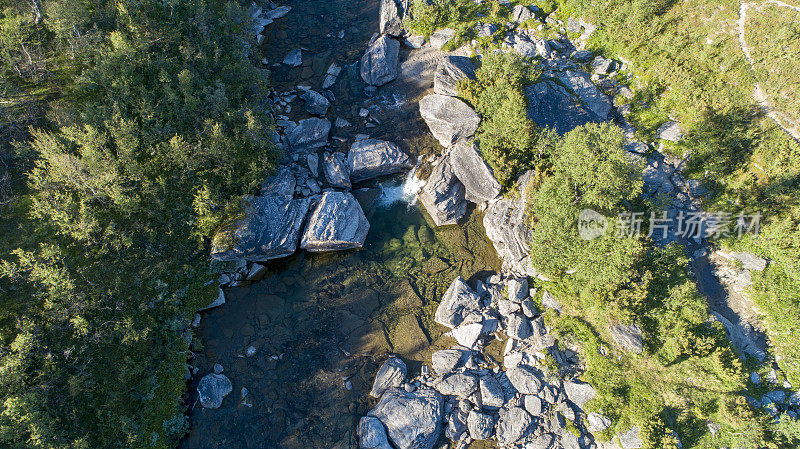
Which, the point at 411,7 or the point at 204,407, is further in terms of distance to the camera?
the point at 411,7

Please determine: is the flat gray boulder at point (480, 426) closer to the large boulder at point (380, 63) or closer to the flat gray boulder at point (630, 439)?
the flat gray boulder at point (630, 439)

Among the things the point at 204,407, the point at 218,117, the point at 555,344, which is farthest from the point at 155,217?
the point at 555,344

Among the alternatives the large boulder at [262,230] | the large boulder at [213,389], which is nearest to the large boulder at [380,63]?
the large boulder at [262,230]

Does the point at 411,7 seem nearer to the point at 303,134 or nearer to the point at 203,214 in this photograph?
the point at 303,134

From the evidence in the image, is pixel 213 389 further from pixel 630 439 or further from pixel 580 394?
pixel 630 439

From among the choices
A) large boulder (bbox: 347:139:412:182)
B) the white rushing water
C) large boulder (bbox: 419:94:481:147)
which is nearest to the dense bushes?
large boulder (bbox: 347:139:412:182)

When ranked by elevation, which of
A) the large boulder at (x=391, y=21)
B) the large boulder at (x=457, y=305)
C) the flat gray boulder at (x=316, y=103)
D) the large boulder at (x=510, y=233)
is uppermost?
the large boulder at (x=391, y=21)

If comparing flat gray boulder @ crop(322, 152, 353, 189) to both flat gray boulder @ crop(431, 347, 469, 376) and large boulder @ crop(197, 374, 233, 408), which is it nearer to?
flat gray boulder @ crop(431, 347, 469, 376)

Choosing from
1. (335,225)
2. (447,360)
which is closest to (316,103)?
(335,225)
